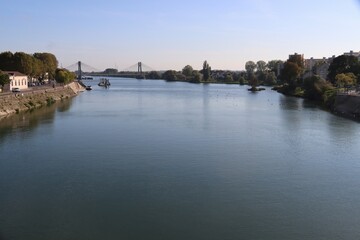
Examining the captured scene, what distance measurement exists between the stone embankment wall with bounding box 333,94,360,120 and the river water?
4.89 meters

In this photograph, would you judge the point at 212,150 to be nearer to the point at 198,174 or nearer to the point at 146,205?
the point at 198,174

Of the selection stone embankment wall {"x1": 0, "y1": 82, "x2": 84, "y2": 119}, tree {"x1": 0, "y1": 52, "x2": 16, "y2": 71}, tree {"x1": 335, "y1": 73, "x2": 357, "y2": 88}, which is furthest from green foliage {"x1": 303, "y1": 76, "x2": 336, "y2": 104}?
tree {"x1": 0, "y1": 52, "x2": 16, "y2": 71}

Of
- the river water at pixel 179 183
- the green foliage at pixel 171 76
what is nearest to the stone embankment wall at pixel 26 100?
the river water at pixel 179 183

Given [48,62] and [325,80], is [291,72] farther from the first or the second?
[48,62]

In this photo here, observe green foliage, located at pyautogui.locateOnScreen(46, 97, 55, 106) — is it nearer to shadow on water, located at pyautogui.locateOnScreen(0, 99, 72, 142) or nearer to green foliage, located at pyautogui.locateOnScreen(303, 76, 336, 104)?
shadow on water, located at pyautogui.locateOnScreen(0, 99, 72, 142)

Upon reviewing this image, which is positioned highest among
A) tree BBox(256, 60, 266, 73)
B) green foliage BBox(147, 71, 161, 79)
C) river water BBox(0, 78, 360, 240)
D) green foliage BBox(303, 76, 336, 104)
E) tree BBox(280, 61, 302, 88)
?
tree BBox(256, 60, 266, 73)

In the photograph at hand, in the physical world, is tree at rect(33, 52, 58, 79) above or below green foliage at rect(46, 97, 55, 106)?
above

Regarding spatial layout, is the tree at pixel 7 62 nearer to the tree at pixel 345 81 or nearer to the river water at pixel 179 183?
the river water at pixel 179 183

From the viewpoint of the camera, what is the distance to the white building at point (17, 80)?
83.4 ft

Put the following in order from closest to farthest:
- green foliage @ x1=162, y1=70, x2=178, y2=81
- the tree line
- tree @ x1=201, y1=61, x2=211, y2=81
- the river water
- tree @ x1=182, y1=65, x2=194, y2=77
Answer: the river water < the tree line < tree @ x1=201, y1=61, x2=211, y2=81 < tree @ x1=182, y1=65, x2=194, y2=77 < green foliage @ x1=162, y1=70, x2=178, y2=81

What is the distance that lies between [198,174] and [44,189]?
2.94 meters

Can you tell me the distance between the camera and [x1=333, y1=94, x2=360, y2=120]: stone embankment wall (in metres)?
19.1

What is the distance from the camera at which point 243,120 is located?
17.8 meters

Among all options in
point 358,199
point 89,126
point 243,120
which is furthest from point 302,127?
point 358,199
